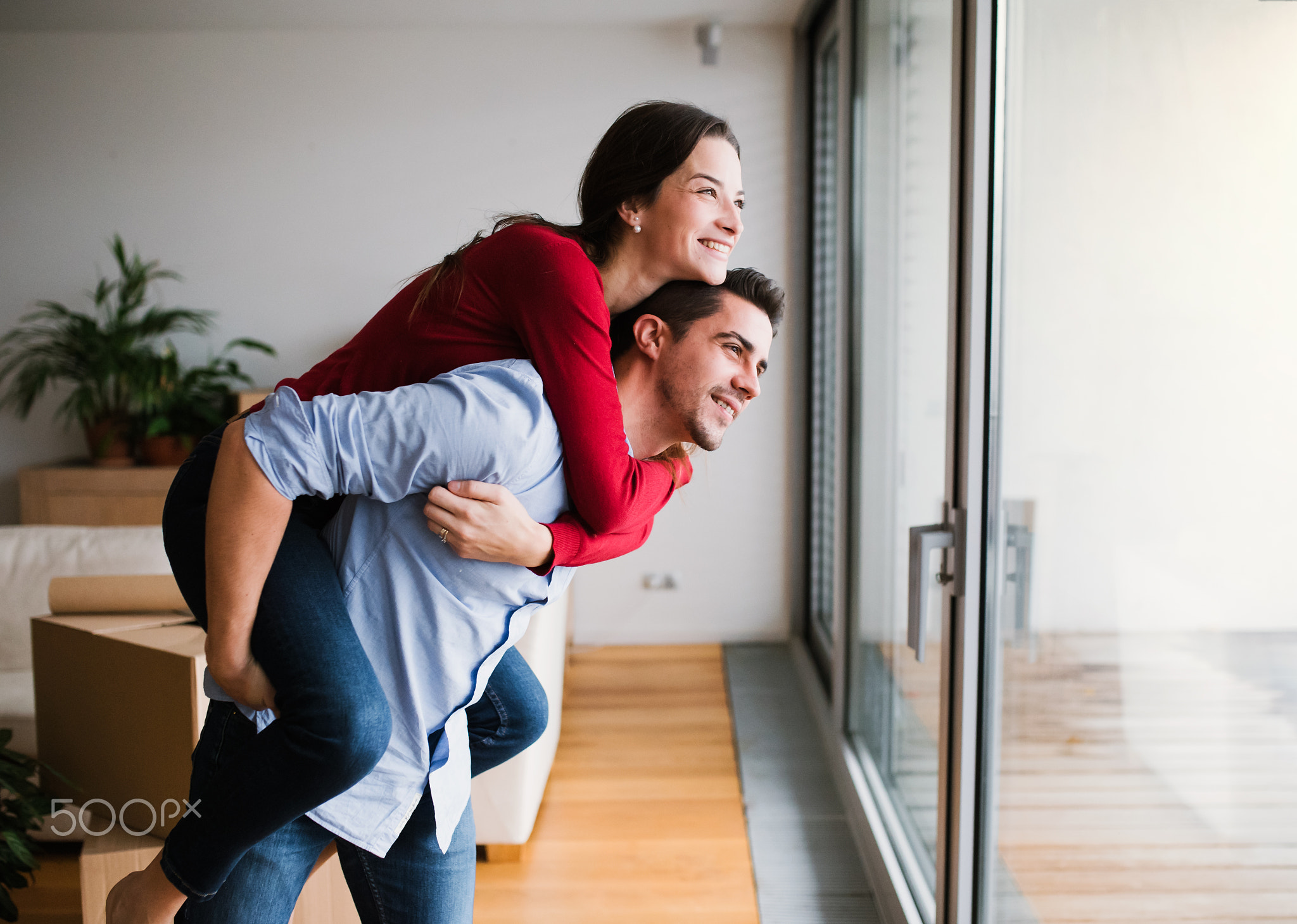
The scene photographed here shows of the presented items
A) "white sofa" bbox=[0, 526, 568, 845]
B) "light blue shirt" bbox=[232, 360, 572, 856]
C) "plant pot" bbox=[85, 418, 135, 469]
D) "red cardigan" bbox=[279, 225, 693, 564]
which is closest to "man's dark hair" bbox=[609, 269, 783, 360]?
"red cardigan" bbox=[279, 225, 693, 564]

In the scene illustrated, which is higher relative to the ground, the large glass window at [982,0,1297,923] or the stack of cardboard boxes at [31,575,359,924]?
the large glass window at [982,0,1297,923]

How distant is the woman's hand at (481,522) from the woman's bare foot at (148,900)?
531 mm

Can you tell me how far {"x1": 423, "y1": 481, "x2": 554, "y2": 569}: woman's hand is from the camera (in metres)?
0.94

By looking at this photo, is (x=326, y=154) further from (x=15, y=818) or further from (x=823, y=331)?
(x=15, y=818)

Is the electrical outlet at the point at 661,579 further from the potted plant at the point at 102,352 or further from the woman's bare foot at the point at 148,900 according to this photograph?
the woman's bare foot at the point at 148,900

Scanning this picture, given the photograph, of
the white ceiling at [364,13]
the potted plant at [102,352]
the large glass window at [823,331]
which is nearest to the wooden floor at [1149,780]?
the large glass window at [823,331]

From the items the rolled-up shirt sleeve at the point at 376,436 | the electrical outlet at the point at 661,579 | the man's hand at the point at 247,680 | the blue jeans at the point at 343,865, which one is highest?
the rolled-up shirt sleeve at the point at 376,436

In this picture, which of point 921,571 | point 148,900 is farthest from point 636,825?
point 148,900

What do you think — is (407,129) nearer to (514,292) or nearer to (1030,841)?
(514,292)

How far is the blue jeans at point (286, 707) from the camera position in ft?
3.09

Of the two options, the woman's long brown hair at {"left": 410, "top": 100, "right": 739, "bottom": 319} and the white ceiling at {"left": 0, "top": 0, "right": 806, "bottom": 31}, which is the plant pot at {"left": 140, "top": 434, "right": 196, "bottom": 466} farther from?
the woman's long brown hair at {"left": 410, "top": 100, "right": 739, "bottom": 319}

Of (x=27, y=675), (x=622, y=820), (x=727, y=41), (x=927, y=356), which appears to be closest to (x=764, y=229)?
(x=727, y=41)

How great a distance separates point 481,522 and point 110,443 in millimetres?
3599

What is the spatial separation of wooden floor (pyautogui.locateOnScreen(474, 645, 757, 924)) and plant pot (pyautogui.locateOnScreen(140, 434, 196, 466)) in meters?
2.04
